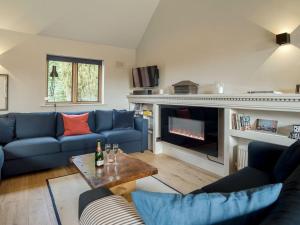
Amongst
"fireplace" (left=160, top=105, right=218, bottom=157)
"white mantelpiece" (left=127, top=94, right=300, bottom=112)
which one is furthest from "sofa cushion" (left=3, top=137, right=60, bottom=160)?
"white mantelpiece" (left=127, top=94, right=300, bottom=112)

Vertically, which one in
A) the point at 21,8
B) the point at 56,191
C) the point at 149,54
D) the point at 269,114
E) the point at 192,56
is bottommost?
the point at 56,191

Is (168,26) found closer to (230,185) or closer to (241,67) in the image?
(241,67)

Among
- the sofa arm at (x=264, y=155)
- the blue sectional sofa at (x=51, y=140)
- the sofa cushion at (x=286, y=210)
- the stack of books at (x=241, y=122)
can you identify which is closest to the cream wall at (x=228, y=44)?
the stack of books at (x=241, y=122)

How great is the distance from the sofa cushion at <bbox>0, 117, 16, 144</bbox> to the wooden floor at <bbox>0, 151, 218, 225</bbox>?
0.63m

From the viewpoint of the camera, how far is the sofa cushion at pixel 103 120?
13.4ft

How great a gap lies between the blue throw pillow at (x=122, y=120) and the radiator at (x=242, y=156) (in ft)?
7.32

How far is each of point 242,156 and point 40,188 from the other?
2612 millimetres

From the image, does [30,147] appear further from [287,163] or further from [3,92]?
[287,163]

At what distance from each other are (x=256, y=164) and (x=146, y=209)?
181 cm

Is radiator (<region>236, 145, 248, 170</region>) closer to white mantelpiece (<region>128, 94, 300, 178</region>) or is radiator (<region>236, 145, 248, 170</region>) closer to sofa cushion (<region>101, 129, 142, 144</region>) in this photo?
white mantelpiece (<region>128, 94, 300, 178</region>)

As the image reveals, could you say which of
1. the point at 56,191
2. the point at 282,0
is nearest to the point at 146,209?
the point at 56,191

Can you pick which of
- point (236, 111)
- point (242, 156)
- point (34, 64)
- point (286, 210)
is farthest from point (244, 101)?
point (34, 64)

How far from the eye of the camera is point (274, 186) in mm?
843

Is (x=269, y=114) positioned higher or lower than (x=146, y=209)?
higher
